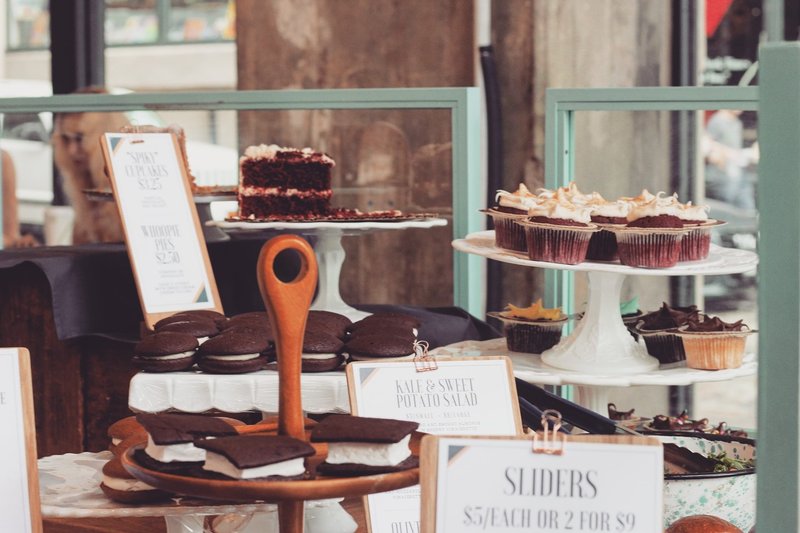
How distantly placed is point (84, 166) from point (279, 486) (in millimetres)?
3016

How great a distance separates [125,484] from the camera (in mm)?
1591

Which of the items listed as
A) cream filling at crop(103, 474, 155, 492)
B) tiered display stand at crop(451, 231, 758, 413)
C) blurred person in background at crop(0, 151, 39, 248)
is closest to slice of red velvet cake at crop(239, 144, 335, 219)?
tiered display stand at crop(451, 231, 758, 413)

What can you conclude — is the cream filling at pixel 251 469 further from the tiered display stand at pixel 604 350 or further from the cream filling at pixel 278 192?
the cream filling at pixel 278 192

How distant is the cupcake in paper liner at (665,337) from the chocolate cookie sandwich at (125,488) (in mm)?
1130

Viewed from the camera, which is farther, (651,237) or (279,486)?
(651,237)

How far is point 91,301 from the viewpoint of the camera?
2840mm

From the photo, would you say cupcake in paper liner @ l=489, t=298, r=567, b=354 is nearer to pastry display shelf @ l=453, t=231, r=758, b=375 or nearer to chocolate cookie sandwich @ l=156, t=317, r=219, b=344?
pastry display shelf @ l=453, t=231, r=758, b=375

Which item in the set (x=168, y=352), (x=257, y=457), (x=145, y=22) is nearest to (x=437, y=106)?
(x=168, y=352)

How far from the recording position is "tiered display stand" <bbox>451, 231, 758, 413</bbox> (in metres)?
2.21

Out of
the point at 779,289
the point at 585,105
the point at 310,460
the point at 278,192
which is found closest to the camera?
the point at 779,289

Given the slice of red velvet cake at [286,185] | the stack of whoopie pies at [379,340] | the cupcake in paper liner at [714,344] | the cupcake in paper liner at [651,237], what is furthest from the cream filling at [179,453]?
the slice of red velvet cake at [286,185]

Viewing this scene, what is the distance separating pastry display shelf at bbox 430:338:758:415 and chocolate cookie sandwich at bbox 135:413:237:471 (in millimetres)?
840

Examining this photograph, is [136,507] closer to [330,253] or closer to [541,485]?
[541,485]

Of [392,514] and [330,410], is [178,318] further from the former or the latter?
[392,514]
